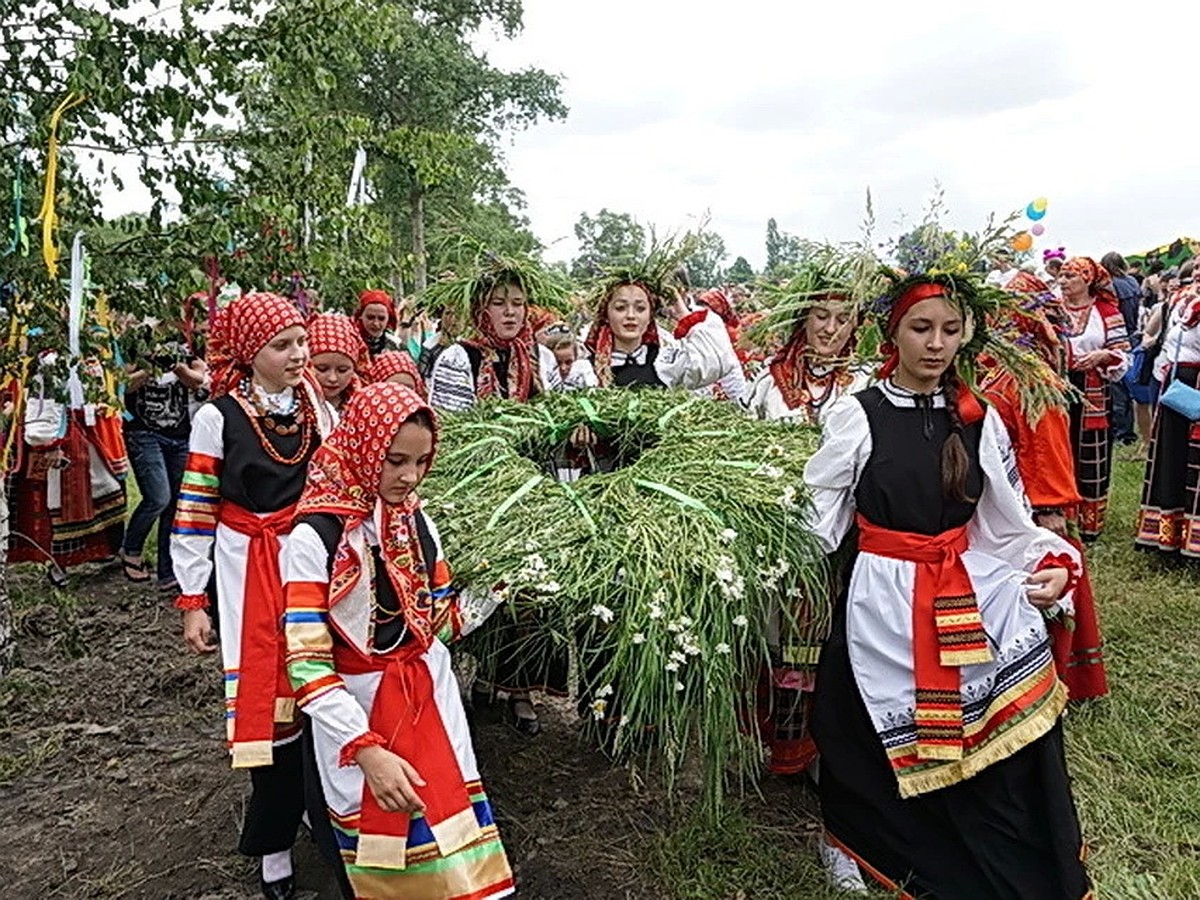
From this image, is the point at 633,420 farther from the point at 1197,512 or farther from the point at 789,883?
the point at 1197,512

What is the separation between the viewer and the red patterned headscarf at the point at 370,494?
232cm

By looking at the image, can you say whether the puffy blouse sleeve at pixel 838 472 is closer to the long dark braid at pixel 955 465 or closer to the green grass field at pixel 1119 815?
the long dark braid at pixel 955 465

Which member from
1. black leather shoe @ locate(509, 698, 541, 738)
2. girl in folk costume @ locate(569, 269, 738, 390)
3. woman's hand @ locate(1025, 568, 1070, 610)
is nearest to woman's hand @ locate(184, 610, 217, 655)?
black leather shoe @ locate(509, 698, 541, 738)

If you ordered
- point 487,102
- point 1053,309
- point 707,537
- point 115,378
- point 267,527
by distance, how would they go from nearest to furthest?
point 707,537, point 267,527, point 1053,309, point 115,378, point 487,102

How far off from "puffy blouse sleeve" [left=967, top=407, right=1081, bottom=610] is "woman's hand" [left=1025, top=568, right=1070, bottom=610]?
3 cm

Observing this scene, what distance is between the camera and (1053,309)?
13.7 feet

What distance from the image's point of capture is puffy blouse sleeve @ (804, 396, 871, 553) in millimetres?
2848

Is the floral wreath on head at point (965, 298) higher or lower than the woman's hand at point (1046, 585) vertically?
higher

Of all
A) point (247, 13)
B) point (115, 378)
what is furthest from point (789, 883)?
point (247, 13)

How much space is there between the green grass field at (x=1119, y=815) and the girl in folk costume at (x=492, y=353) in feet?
6.44

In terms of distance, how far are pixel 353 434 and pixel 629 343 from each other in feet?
9.35

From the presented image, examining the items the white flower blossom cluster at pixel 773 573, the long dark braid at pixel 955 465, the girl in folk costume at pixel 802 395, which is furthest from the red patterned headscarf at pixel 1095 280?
the white flower blossom cluster at pixel 773 573

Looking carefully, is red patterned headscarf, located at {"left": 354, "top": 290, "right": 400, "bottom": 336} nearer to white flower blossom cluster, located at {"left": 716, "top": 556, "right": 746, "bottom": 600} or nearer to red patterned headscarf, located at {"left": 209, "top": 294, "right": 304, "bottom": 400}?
red patterned headscarf, located at {"left": 209, "top": 294, "right": 304, "bottom": 400}

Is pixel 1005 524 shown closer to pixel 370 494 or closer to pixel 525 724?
pixel 370 494
